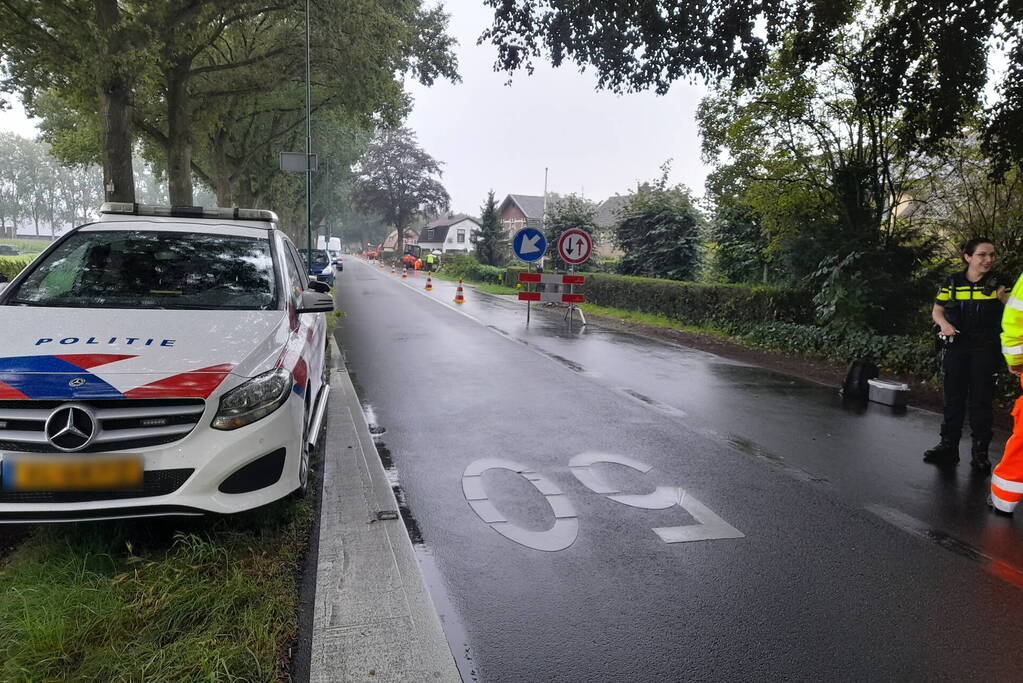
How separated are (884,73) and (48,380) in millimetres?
10085

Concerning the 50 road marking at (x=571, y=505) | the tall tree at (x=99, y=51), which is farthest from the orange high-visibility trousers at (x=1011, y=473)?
the tall tree at (x=99, y=51)

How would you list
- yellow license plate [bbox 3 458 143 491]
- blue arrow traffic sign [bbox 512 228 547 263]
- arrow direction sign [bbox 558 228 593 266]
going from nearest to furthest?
1. yellow license plate [bbox 3 458 143 491]
2. arrow direction sign [bbox 558 228 593 266]
3. blue arrow traffic sign [bbox 512 228 547 263]

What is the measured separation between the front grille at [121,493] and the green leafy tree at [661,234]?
70.8ft

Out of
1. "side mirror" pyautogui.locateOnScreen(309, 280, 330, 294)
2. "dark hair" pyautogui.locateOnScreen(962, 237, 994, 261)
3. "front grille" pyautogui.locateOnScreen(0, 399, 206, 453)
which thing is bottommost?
"front grille" pyautogui.locateOnScreen(0, 399, 206, 453)

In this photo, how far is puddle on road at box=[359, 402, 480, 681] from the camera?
288 cm

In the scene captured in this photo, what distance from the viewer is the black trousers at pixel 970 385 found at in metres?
5.52

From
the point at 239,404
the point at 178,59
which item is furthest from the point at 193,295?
the point at 178,59

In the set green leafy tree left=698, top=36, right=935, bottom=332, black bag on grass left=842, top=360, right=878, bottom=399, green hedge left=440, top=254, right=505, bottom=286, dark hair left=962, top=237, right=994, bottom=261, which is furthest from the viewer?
green hedge left=440, top=254, right=505, bottom=286

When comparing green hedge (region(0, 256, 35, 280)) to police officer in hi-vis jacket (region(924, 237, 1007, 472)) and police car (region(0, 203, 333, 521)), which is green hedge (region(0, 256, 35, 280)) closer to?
police car (region(0, 203, 333, 521))

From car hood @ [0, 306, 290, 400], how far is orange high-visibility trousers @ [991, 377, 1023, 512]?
4624mm

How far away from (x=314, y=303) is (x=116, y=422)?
6.60 ft

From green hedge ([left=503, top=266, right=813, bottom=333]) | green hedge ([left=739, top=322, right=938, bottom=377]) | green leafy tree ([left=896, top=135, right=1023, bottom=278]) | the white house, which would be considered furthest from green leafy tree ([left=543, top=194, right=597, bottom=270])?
the white house

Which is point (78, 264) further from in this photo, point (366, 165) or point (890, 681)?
point (366, 165)

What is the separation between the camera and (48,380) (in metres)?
3.25
